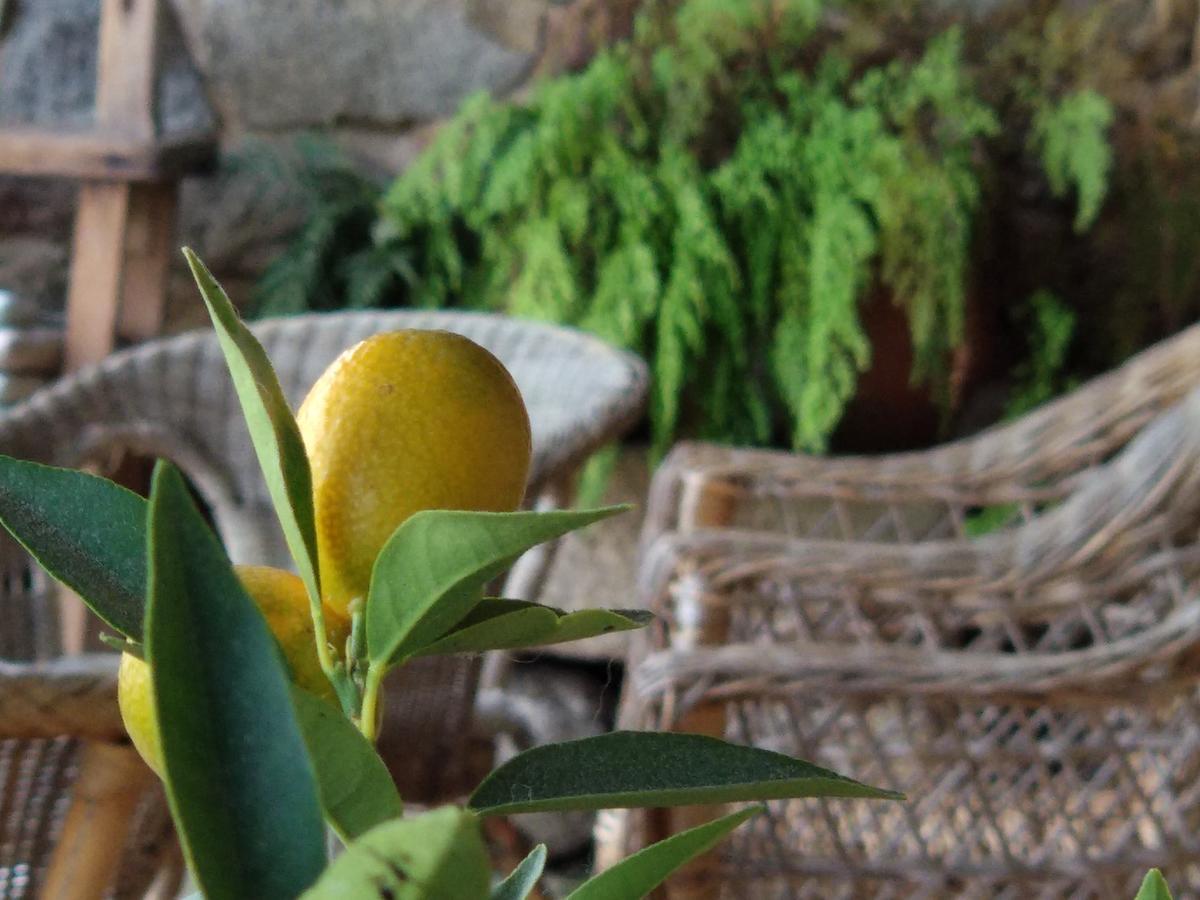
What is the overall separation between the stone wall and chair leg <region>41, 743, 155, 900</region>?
1.44 metres

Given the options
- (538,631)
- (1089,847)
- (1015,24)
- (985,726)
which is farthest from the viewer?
(1015,24)

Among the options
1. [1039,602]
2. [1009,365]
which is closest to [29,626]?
[1039,602]

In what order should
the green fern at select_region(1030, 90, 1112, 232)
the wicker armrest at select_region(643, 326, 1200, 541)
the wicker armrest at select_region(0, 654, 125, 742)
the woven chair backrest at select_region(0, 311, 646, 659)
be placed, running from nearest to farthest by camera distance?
the wicker armrest at select_region(0, 654, 125, 742) → the woven chair backrest at select_region(0, 311, 646, 659) → the wicker armrest at select_region(643, 326, 1200, 541) → the green fern at select_region(1030, 90, 1112, 232)

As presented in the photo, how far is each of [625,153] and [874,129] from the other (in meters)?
0.35

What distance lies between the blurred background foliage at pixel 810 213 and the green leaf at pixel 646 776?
66.6 inches

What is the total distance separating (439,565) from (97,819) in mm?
677

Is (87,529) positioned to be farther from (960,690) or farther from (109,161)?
(109,161)

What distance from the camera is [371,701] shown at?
0.20m

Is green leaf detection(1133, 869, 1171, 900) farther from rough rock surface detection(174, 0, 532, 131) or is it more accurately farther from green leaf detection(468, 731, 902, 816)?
rough rock surface detection(174, 0, 532, 131)

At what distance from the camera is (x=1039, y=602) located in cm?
105

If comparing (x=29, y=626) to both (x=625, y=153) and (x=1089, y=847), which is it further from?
(x=625, y=153)

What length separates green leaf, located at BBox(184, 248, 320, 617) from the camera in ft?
0.61

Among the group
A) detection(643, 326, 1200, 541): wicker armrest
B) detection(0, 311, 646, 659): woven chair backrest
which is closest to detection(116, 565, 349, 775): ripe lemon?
detection(0, 311, 646, 659): woven chair backrest

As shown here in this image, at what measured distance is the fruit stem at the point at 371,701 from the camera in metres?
0.20
